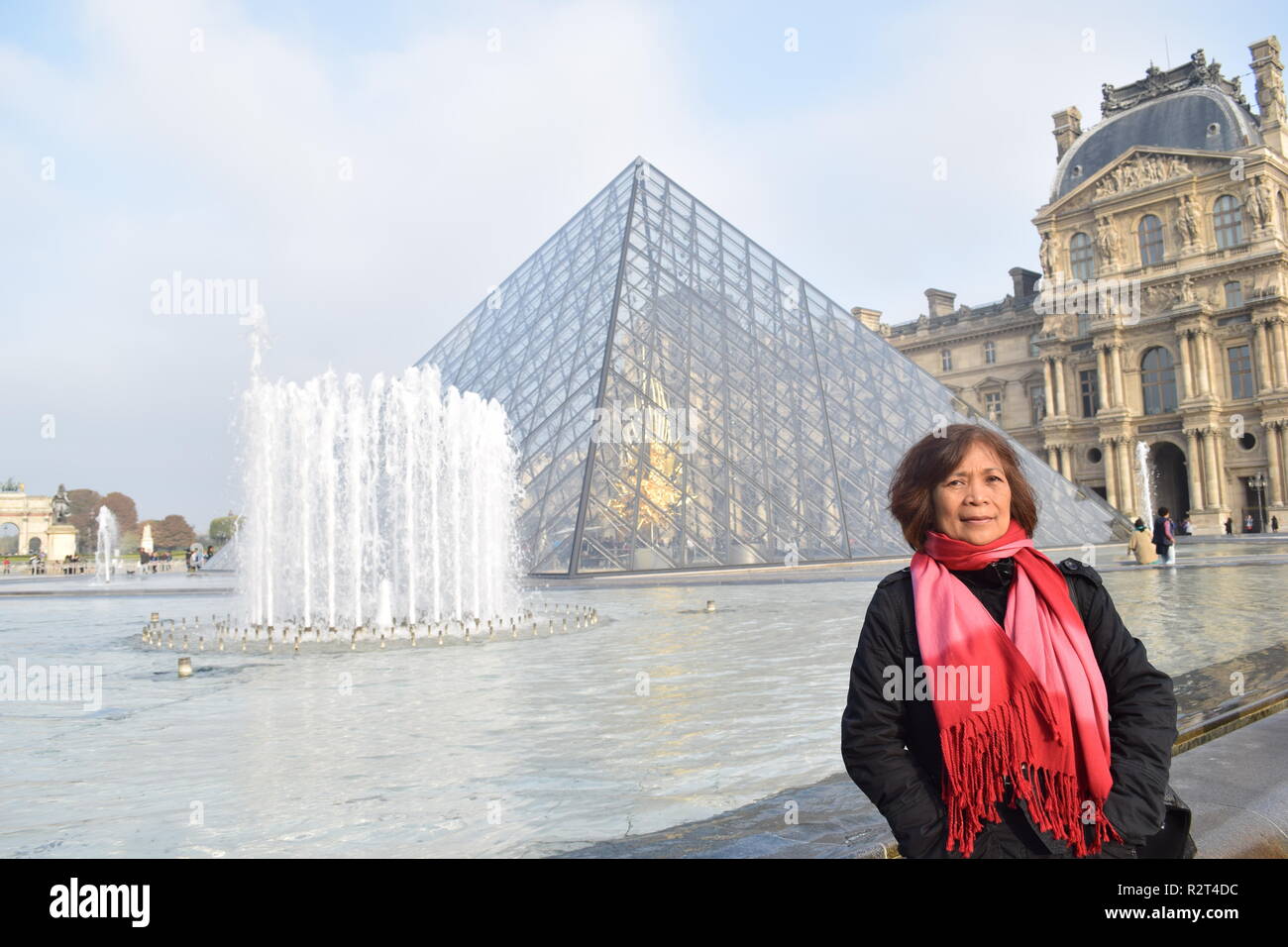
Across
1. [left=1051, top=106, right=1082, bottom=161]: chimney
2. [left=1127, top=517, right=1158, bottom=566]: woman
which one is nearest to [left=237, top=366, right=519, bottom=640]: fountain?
[left=1127, top=517, right=1158, bottom=566]: woman

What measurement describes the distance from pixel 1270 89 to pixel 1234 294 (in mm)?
9061

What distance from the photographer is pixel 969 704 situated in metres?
1.72

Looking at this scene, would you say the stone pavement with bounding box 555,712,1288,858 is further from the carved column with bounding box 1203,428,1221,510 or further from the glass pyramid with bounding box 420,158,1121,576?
the carved column with bounding box 1203,428,1221,510

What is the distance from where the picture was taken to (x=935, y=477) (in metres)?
1.94

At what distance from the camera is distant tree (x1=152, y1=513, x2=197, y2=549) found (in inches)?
2919

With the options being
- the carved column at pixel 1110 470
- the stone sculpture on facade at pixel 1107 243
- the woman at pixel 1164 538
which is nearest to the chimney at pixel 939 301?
the stone sculpture on facade at pixel 1107 243

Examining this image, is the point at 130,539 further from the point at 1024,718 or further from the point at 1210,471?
the point at 1024,718

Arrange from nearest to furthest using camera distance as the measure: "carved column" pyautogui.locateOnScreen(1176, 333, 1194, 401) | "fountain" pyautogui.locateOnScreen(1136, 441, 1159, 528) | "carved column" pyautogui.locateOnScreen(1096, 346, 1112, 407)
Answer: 1. "carved column" pyautogui.locateOnScreen(1176, 333, 1194, 401)
2. "fountain" pyautogui.locateOnScreen(1136, 441, 1159, 528)
3. "carved column" pyautogui.locateOnScreen(1096, 346, 1112, 407)

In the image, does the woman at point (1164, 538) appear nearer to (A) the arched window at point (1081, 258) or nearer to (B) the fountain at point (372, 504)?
(B) the fountain at point (372, 504)

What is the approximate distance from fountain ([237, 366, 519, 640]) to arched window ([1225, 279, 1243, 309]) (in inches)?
1378

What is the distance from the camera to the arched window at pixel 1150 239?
40.1 m

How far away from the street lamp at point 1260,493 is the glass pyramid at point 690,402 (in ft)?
41.5
